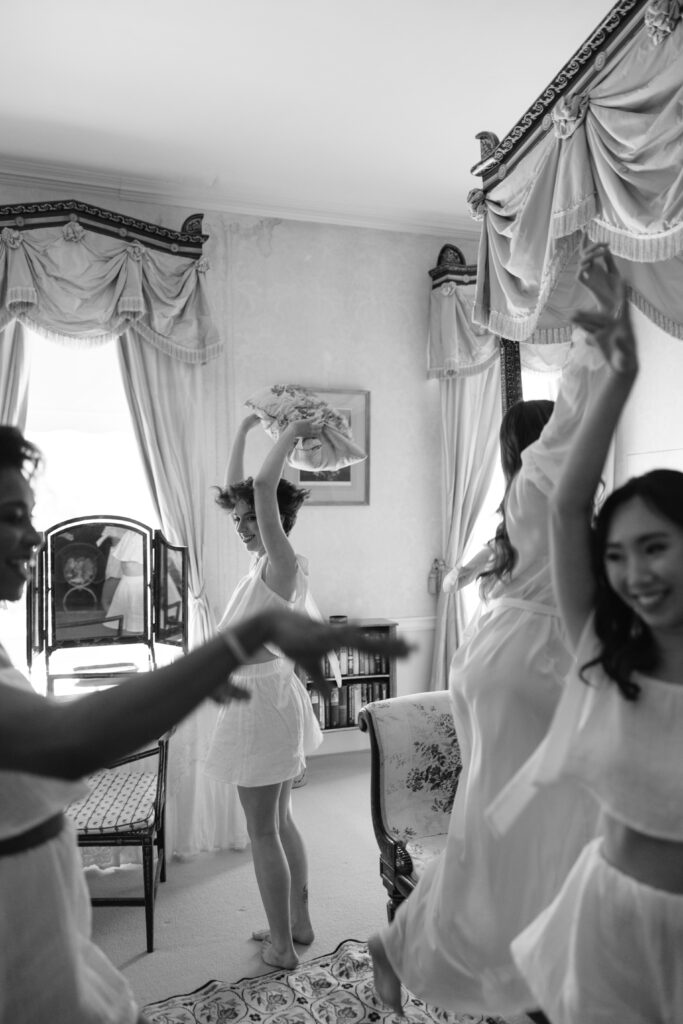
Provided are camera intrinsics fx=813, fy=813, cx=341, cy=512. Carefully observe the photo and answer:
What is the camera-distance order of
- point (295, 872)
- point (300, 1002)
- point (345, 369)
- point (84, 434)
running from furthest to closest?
point (345, 369) < point (84, 434) < point (295, 872) < point (300, 1002)

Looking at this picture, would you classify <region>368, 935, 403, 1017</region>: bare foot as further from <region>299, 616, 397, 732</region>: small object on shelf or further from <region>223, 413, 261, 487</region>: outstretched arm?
<region>299, 616, 397, 732</region>: small object on shelf

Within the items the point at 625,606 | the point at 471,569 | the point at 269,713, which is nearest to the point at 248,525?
the point at 269,713

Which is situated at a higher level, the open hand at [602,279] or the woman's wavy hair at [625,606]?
the open hand at [602,279]

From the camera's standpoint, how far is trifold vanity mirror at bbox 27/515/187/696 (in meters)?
3.78

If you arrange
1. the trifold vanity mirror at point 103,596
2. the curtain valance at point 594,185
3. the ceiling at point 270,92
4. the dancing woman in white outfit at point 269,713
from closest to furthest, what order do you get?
1. the curtain valance at point 594,185
2. the dancing woman in white outfit at point 269,713
3. the ceiling at point 270,92
4. the trifold vanity mirror at point 103,596

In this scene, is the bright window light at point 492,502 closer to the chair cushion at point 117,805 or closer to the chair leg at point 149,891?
the chair cushion at point 117,805

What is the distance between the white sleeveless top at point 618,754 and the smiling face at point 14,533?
78 centimetres

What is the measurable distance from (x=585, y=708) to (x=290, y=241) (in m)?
4.19

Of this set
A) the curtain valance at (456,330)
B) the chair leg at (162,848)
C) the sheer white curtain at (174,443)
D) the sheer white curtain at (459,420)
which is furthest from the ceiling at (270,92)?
the chair leg at (162,848)

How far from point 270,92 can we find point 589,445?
3005mm

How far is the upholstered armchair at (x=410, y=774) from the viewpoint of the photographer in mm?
2609

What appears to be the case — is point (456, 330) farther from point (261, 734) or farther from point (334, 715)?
point (261, 734)

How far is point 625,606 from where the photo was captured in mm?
1206

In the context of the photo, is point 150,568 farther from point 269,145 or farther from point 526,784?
point 526,784
